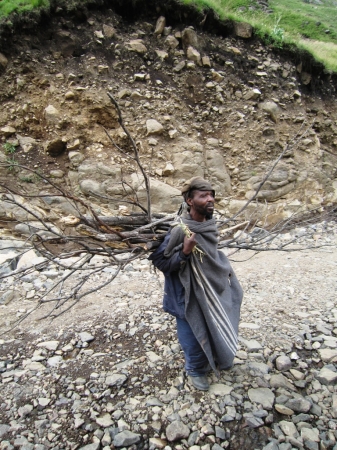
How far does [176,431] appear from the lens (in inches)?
74.5

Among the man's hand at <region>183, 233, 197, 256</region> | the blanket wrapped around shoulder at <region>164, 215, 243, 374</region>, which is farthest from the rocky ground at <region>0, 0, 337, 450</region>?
the man's hand at <region>183, 233, 197, 256</region>

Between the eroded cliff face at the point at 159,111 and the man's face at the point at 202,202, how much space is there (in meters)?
4.72

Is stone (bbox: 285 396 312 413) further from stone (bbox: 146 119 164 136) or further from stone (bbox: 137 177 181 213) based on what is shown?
stone (bbox: 146 119 164 136)

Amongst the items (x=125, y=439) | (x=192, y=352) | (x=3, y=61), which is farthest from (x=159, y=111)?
(x=125, y=439)

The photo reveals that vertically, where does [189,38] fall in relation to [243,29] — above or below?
below

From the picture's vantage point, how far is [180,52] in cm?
768

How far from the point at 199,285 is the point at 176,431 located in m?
0.94

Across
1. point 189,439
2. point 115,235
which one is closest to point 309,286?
point 189,439

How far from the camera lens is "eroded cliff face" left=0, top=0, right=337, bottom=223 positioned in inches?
264

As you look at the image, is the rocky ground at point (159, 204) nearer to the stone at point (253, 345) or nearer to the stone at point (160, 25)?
the stone at point (253, 345)

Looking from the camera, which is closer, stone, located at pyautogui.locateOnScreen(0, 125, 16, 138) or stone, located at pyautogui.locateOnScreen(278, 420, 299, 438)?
stone, located at pyautogui.locateOnScreen(278, 420, 299, 438)

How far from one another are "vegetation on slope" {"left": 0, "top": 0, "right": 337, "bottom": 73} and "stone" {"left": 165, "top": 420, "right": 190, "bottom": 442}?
26.8 ft

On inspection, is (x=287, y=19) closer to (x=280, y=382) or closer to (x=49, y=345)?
(x=280, y=382)

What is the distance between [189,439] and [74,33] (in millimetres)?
8224
